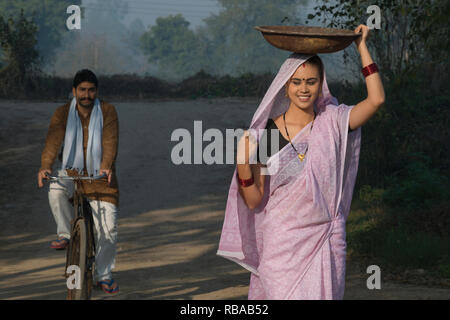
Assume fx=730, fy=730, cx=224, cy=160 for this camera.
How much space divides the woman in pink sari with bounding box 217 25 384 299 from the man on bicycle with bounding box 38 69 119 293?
2430 mm

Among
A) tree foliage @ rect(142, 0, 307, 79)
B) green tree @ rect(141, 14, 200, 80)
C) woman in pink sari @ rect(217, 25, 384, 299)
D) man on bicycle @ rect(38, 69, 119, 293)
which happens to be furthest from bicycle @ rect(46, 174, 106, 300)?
green tree @ rect(141, 14, 200, 80)

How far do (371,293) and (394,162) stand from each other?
647 cm

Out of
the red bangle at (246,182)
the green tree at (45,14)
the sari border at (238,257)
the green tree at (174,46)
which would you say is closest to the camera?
the red bangle at (246,182)

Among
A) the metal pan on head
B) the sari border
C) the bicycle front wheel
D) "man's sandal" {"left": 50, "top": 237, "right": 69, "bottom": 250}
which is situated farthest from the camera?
"man's sandal" {"left": 50, "top": 237, "right": 69, "bottom": 250}

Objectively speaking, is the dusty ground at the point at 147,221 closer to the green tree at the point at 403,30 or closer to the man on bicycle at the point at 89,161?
the man on bicycle at the point at 89,161

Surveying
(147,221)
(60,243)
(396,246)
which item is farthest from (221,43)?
(60,243)

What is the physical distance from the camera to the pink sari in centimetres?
442

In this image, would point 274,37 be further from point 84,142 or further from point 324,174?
point 84,142

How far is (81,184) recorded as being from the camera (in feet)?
21.7

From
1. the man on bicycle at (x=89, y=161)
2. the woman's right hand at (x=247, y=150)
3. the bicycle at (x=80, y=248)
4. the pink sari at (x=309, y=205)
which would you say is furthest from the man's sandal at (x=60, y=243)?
the woman's right hand at (x=247, y=150)

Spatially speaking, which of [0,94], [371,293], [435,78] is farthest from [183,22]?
[371,293]

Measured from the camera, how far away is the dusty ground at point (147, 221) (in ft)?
25.8

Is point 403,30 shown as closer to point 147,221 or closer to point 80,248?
point 147,221

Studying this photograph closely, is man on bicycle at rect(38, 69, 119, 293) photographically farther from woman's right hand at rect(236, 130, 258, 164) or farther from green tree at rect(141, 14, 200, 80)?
green tree at rect(141, 14, 200, 80)
